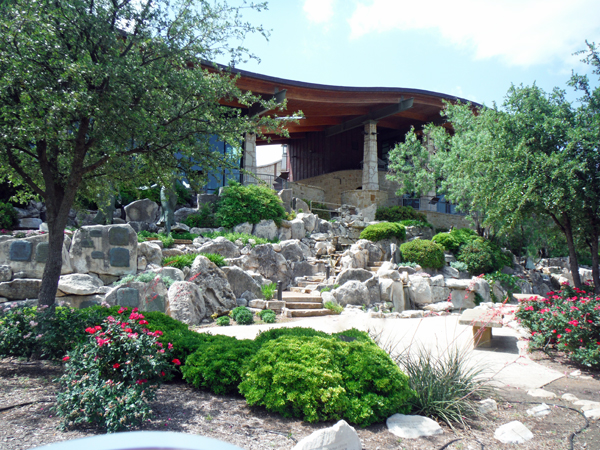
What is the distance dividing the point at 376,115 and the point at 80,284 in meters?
21.1

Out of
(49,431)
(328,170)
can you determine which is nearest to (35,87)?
(49,431)

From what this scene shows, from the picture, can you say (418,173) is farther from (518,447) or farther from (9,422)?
(9,422)

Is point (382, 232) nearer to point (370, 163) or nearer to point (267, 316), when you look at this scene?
point (370, 163)

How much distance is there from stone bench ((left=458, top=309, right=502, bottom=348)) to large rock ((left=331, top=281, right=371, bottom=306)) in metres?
4.27

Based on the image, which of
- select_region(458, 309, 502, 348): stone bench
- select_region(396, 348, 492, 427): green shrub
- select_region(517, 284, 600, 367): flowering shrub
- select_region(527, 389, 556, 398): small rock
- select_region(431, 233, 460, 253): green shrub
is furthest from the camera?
select_region(431, 233, 460, 253): green shrub

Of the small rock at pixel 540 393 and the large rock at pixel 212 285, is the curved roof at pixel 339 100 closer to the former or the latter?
the large rock at pixel 212 285

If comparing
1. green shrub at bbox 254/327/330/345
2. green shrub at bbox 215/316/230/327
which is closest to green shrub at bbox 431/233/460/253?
green shrub at bbox 215/316/230/327

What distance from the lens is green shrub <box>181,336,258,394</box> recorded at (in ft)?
14.4

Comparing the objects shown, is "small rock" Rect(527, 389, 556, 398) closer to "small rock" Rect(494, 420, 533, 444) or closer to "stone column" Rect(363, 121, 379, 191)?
"small rock" Rect(494, 420, 533, 444)

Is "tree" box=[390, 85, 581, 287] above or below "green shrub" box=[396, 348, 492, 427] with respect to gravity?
above

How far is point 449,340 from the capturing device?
7.98m

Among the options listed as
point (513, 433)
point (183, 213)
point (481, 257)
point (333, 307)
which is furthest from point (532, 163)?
point (183, 213)

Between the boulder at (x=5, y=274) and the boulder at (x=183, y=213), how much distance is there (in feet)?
25.9

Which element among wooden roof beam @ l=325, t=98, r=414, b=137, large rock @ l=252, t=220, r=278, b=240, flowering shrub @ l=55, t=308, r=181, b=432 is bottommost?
flowering shrub @ l=55, t=308, r=181, b=432
